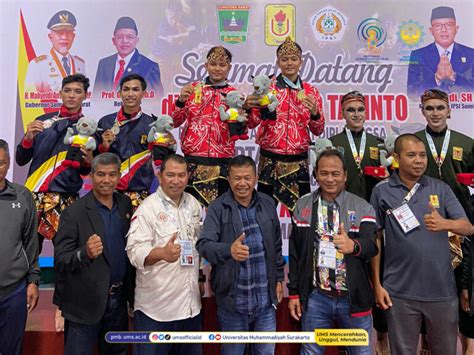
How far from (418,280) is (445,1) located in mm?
3480

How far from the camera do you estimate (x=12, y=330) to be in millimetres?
2172

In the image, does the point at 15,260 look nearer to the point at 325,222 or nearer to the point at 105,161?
the point at 105,161

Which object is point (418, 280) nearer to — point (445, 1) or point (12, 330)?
point (12, 330)

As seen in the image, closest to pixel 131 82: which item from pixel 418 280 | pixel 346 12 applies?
pixel 418 280

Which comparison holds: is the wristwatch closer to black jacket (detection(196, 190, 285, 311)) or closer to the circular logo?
black jacket (detection(196, 190, 285, 311))

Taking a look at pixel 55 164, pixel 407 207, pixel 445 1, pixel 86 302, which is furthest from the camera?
pixel 445 1

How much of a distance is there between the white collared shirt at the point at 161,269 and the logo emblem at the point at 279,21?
283cm

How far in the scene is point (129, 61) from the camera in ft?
14.4

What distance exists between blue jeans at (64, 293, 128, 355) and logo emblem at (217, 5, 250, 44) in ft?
10.3

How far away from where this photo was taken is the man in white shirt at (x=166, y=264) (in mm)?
→ 2061

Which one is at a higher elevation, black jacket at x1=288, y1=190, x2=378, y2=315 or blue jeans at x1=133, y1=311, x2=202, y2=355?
black jacket at x1=288, y1=190, x2=378, y2=315

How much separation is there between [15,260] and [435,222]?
225 centimetres

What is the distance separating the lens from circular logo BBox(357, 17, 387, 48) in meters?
4.31

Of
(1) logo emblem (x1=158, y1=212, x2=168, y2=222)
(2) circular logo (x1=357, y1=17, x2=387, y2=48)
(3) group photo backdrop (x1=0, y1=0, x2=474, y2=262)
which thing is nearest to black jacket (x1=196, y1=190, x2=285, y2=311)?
(1) logo emblem (x1=158, y1=212, x2=168, y2=222)
